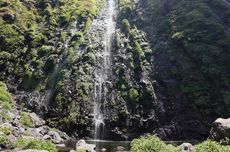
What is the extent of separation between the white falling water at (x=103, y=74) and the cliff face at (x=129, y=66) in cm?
86

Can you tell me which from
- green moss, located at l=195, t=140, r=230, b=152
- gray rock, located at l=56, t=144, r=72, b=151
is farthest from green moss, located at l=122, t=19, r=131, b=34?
green moss, located at l=195, t=140, r=230, b=152

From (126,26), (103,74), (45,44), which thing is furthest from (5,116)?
(126,26)

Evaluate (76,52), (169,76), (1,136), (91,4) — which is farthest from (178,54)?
(1,136)

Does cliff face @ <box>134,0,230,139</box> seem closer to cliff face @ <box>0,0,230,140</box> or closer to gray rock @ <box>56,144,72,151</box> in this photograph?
cliff face @ <box>0,0,230,140</box>

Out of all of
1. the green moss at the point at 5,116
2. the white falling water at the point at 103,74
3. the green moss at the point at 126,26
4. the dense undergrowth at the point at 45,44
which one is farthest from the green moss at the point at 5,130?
the green moss at the point at 126,26

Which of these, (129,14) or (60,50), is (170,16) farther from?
(60,50)

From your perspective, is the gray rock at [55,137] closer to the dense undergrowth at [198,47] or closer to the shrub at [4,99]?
the shrub at [4,99]

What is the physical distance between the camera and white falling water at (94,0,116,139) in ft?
292

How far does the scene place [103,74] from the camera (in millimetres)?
100938

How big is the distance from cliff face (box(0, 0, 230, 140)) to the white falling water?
856 mm

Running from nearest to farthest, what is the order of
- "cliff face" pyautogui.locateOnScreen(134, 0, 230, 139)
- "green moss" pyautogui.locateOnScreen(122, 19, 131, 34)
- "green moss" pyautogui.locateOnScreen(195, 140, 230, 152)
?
"green moss" pyautogui.locateOnScreen(195, 140, 230, 152), "cliff face" pyautogui.locateOnScreen(134, 0, 230, 139), "green moss" pyautogui.locateOnScreen(122, 19, 131, 34)

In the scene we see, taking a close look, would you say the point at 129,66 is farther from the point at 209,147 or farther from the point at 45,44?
the point at 209,147

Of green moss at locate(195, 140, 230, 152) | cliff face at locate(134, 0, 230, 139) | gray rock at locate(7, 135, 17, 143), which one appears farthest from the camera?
cliff face at locate(134, 0, 230, 139)

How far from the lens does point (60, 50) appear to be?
4301 inches
